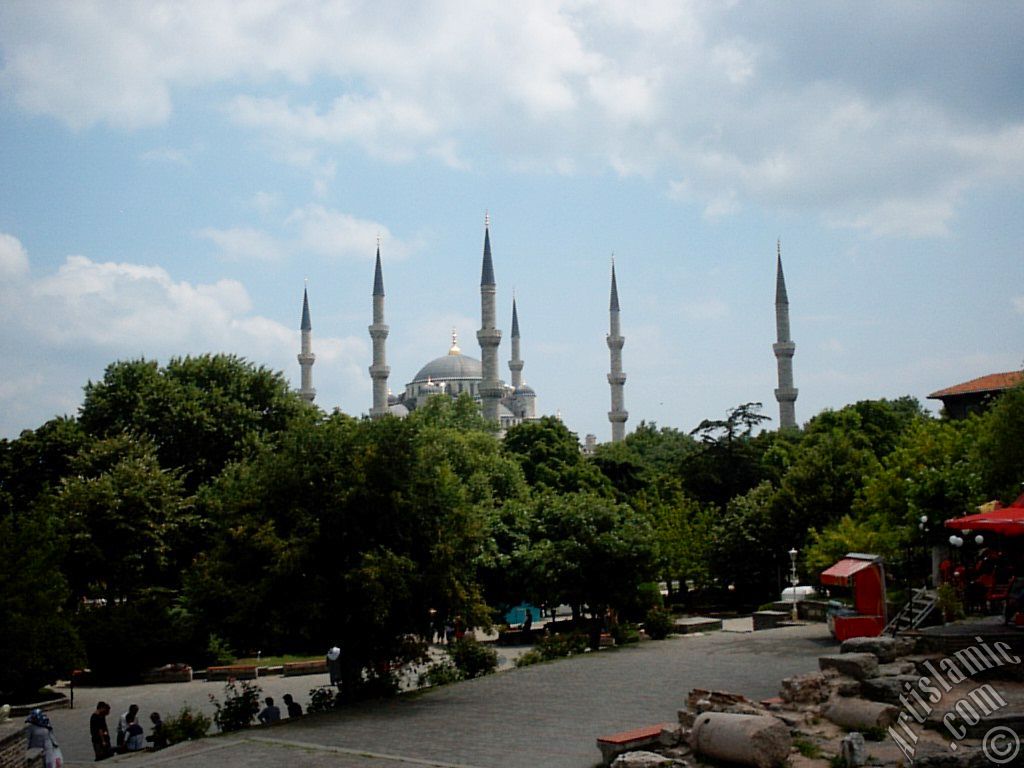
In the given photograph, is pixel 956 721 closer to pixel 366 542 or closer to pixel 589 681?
pixel 589 681

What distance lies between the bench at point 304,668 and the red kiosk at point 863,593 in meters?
15.0

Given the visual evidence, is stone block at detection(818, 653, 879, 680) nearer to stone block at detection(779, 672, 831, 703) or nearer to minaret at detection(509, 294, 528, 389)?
stone block at detection(779, 672, 831, 703)

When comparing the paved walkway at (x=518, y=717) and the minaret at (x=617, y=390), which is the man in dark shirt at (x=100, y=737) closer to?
the paved walkway at (x=518, y=717)

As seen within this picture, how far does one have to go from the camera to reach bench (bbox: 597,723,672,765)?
417 inches

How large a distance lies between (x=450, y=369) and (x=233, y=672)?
96.5 meters

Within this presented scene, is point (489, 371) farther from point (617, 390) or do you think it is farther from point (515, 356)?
point (515, 356)

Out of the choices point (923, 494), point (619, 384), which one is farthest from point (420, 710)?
point (619, 384)

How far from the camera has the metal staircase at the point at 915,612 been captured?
50.9 ft

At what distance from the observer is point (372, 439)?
58.2 feet

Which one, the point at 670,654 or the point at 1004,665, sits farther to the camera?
the point at 670,654

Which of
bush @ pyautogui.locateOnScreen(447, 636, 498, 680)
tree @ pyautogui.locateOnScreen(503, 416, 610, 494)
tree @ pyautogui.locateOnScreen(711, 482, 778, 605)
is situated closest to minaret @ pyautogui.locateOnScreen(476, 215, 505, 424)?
tree @ pyautogui.locateOnScreen(503, 416, 610, 494)

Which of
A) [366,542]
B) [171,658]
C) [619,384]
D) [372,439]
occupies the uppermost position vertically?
[619,384]

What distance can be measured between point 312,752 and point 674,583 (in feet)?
159

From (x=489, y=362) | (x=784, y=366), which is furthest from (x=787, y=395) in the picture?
(x=489, y=362)
